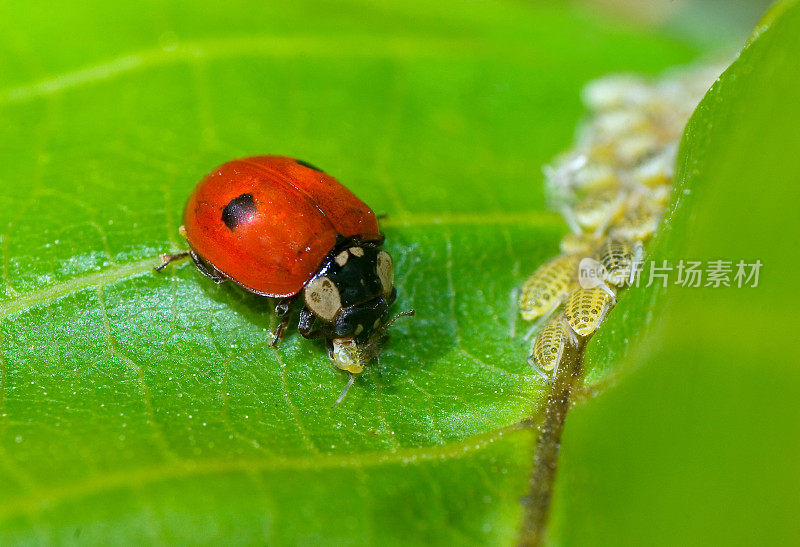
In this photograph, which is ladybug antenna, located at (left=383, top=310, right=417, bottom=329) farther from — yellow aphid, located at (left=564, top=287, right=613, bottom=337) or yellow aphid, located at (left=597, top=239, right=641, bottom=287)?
yellow aphid, located at (left=597, top=239, right=641, bottom=287)

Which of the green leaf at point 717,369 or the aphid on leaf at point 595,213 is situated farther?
the aphid on leaf at point 595,213

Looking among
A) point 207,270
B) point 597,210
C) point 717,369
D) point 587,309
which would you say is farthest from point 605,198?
point 207,270

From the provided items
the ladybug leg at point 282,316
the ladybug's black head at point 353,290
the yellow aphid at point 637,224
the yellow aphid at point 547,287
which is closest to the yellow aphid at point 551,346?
the yellow aphid at point 547,287

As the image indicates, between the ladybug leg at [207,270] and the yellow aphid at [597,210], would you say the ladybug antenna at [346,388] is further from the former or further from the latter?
the yellow aphid at [597,210]

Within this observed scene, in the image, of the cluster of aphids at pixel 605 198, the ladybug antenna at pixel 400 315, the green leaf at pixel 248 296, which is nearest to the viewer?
the green leaf at pixel 248 296

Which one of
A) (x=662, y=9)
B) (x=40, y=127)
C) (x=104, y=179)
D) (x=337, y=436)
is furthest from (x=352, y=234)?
(x=662, y=9)

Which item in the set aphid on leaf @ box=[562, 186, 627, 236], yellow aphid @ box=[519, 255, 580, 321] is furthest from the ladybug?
aphid on leaf @ box=[562, 186, 627, 236]

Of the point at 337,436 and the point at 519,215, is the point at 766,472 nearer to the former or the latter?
the point at 337,436
